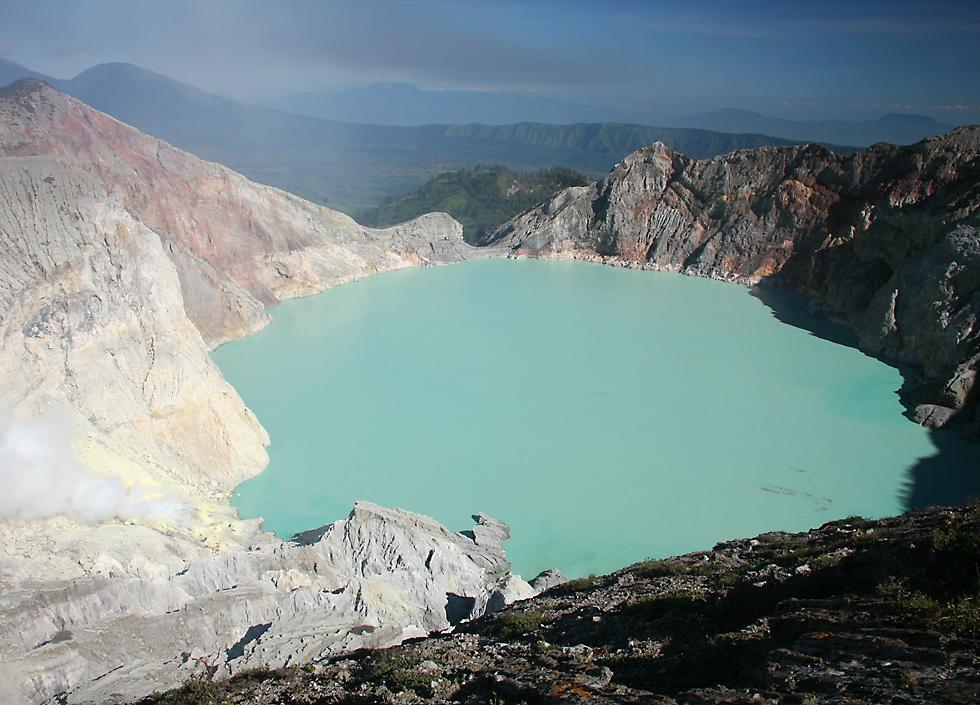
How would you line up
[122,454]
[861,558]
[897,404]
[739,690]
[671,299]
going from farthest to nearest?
1. [671,299]
2. [897,404]
3. [122,454]
4. [861,558]
5. [739,690]

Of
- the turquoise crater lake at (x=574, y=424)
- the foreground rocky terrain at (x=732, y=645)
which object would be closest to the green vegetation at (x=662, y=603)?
the foreground rocky terrain at (x=732, y=645)

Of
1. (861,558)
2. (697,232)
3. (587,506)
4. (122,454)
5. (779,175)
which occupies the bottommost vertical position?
(587,506)

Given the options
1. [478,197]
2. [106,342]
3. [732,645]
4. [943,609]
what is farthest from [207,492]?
[478,197]

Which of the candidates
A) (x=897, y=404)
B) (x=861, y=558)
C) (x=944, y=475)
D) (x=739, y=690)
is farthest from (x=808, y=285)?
(x=739, y=690)

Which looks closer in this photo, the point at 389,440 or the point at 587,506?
the point at 587,506

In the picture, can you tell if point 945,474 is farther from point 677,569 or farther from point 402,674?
point 402,674

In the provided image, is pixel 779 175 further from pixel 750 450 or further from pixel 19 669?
pixel 19 669
